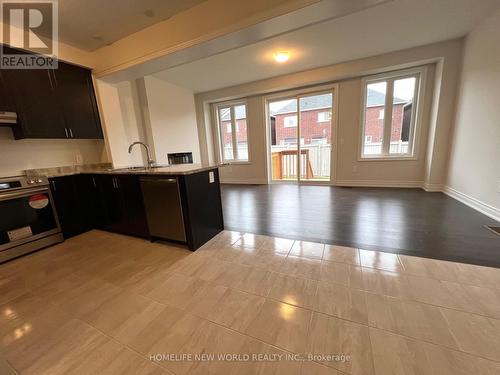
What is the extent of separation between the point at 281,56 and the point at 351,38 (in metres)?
1.15

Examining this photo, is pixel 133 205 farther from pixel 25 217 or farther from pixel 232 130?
pixel 232 130

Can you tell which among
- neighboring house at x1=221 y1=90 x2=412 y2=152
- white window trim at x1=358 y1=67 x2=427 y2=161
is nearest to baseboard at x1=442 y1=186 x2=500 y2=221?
white window trim at x1=358 y1=67 x2=427 y2=161

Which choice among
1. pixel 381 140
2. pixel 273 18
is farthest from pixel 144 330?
pixel 381 140

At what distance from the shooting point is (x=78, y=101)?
283cm

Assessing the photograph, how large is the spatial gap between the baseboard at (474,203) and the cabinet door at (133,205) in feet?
14.8

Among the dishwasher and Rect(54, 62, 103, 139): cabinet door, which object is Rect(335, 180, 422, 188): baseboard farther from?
Rect(54, 62, 103, 139): cabinet door

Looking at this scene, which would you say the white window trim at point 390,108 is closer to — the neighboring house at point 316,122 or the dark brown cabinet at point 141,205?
the neighboring house at point 316,122

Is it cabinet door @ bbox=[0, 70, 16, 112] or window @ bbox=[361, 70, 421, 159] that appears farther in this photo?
window @ bbox=[361, 70, 421, 159]

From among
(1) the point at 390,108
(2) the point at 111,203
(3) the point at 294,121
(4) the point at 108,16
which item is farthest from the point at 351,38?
(2) the point at 111,203

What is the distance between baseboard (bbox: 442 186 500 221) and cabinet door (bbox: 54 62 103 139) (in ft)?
18.8

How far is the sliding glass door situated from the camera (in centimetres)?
492

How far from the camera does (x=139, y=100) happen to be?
409 cm

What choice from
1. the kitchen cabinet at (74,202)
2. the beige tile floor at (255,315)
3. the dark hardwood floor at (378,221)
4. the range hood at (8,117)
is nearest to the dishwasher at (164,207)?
the beige tile floor at (255,315)

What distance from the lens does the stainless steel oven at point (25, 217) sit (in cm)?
212
